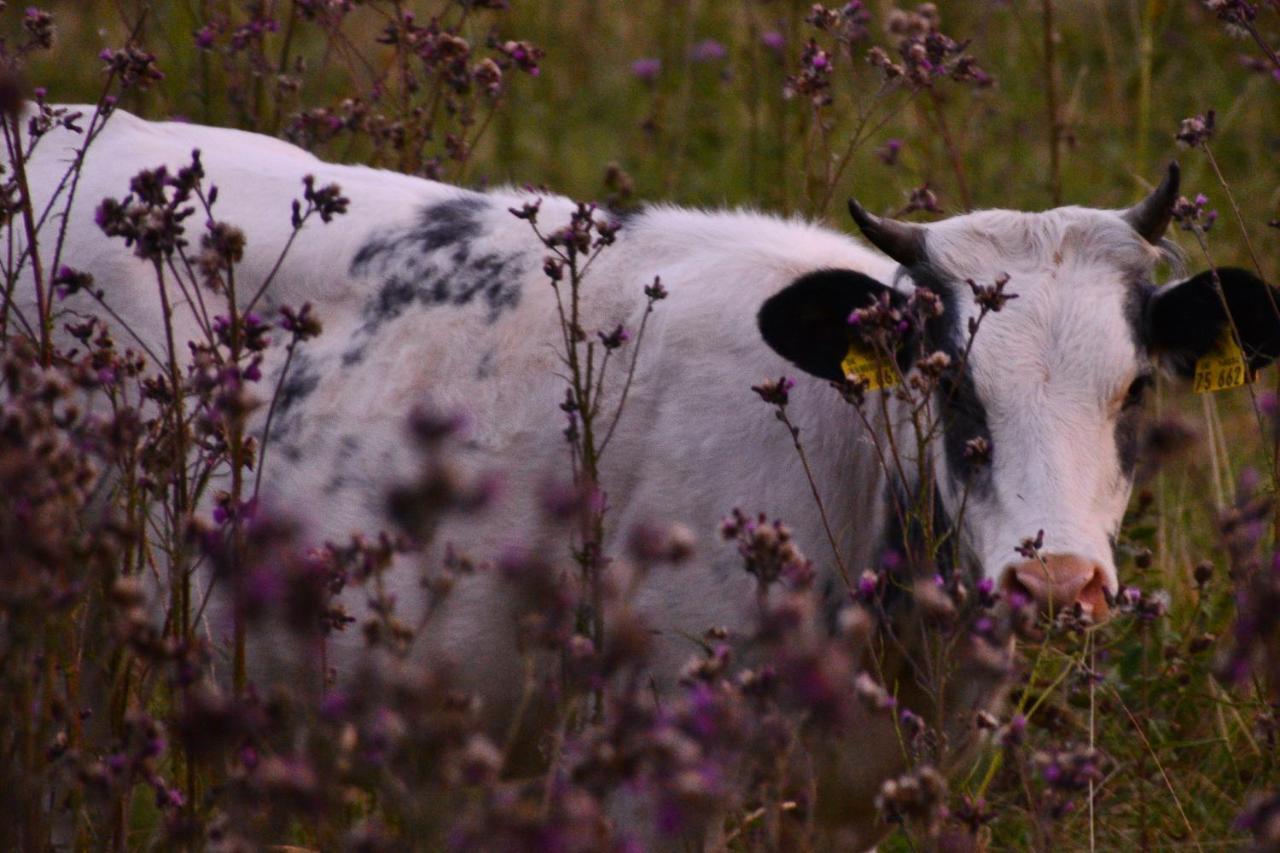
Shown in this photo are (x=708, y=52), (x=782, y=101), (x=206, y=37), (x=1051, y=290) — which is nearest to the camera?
(x=1051, y=290)

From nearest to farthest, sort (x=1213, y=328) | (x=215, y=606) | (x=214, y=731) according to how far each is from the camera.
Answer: (x=214, y=731) < (x=1213, y=328) < (x=215, y=606)

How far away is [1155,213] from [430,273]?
4.98 feet

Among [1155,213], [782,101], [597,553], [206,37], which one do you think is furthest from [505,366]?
[782,101]

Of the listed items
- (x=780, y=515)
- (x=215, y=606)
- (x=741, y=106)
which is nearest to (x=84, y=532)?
(x=215, y=606)

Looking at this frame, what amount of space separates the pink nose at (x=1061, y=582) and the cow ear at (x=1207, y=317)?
654 mm

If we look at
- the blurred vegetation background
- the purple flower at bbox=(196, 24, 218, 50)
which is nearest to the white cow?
the purple flower at bbox=(196, 24, 218, 50)

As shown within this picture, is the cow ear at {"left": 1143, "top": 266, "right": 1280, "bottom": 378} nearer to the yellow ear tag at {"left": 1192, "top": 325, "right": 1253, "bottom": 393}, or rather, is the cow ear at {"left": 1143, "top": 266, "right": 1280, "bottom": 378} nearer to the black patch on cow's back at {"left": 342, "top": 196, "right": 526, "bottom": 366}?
the yellow ear tag at {"left": 1192, "top": 325, "right": 1253, "bottom": 393}

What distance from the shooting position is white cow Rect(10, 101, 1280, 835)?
3043mm

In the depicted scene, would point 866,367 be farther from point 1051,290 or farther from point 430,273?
point 430,273

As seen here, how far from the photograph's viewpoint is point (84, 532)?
3.45 m

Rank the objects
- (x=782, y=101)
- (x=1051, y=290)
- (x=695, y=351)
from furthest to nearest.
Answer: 1. (x=782, y=101)
2. (x=695, y=351)
3. (x=1051, y=290)

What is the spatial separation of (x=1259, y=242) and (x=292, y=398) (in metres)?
4.05

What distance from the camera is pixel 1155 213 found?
336cm

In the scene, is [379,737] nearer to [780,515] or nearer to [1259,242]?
[780,515]
